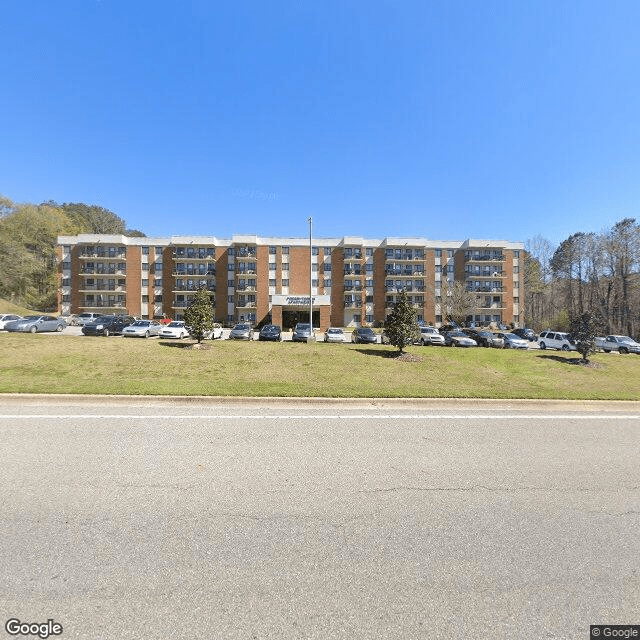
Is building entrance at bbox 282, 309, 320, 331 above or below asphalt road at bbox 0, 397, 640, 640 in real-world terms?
above

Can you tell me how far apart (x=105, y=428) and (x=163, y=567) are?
4174 mm

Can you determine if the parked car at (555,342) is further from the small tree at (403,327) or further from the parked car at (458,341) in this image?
the small tree at (403,327)

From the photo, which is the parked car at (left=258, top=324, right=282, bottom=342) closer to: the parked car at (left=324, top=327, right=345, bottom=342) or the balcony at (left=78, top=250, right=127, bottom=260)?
the parked car at (left=324, top=327, right=345, bottom=342)

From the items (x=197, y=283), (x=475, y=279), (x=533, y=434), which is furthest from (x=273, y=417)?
(x=475, y=279)

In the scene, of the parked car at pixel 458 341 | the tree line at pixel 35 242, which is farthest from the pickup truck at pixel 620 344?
the tree line at pixel 35 242

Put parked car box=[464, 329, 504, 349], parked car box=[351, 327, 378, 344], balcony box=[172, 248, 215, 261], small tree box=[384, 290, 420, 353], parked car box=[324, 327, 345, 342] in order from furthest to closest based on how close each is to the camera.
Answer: balcony box=[172, 248, 215, 261] → parked car box=[464, 329, 504, 349] → parked car box=[324, 327, 345, 342] → parked car box=[351, 327, 378, 344] → small tree box=[384, 290, 420, 353]

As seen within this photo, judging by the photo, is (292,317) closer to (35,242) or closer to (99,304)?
(99,304)

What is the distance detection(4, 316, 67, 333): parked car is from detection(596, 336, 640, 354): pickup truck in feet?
160

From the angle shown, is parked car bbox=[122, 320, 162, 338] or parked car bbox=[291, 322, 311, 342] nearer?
parked car bbox=[122, 320, 162, 338]

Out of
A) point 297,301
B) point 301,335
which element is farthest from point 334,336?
point 297,301

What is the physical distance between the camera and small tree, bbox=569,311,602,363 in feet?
57.6

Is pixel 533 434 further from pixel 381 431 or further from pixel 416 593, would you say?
pixel 416 593

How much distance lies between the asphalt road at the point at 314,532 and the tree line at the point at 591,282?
43.6 meters

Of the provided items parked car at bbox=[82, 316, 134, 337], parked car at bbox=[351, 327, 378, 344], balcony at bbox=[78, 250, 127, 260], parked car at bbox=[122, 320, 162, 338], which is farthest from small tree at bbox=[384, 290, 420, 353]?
balcony at bbox=[78, 250, 127, 260]
